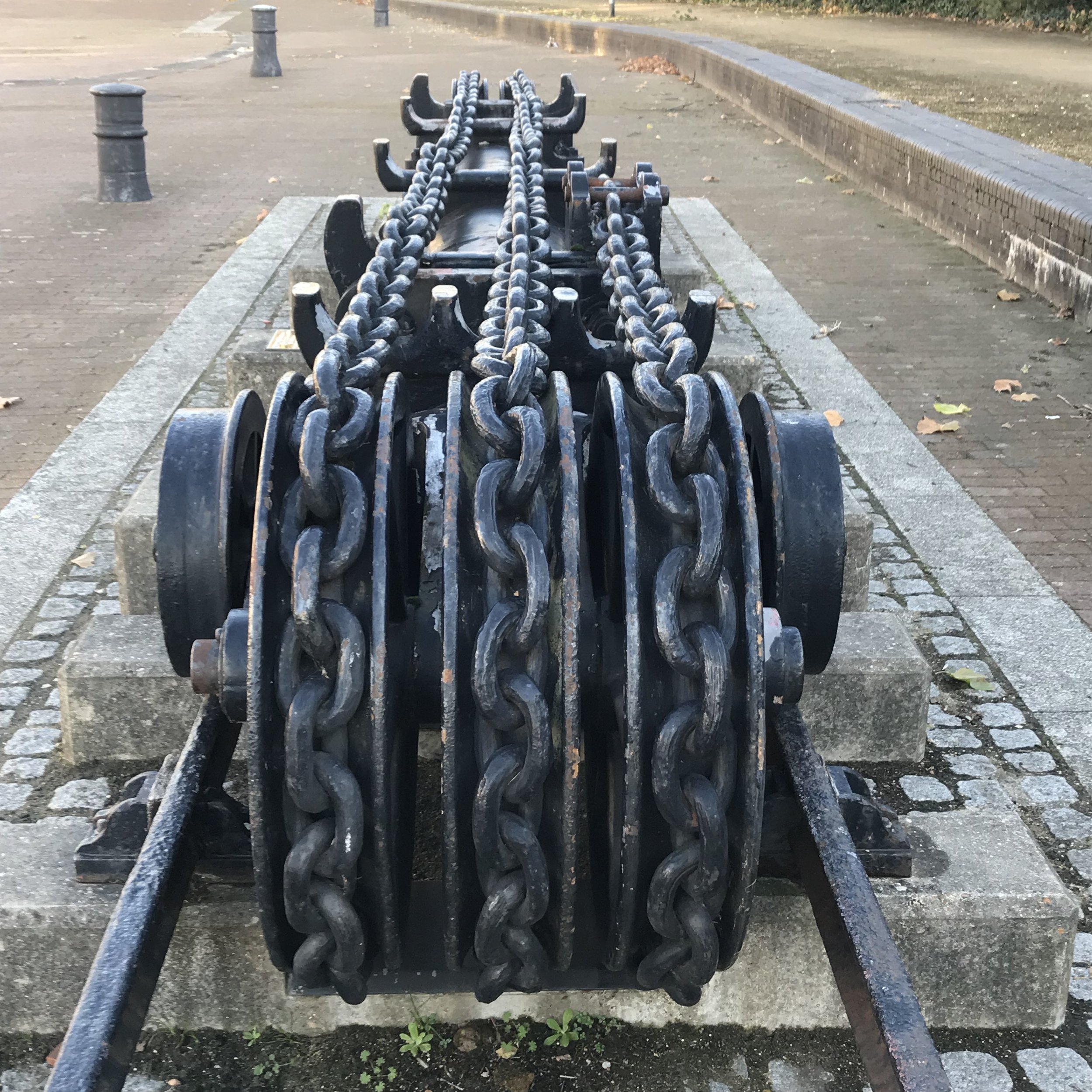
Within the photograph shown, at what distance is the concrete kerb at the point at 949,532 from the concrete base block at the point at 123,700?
2.28 metres

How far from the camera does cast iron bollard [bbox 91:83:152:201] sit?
1005 cm

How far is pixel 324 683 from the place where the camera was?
1703 millimetres

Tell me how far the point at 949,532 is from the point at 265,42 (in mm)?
17241


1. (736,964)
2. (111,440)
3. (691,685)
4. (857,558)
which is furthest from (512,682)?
(111,440)

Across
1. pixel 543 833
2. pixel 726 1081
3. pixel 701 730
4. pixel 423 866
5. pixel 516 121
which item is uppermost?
pixel 516 121

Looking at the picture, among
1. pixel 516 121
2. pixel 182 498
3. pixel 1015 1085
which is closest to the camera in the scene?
pixel 182 498

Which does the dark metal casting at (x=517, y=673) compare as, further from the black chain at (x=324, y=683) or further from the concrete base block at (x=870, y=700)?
the concrete base block at (x=870, y=700)

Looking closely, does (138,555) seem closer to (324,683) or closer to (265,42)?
(324,683)

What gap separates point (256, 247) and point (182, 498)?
537 centimetres

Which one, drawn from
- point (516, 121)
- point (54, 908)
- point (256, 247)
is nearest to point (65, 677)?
point (54, 908)

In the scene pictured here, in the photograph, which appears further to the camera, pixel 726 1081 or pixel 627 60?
pixel 627 60

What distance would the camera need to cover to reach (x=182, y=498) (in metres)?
2.15

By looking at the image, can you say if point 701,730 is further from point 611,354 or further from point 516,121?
point 516,121

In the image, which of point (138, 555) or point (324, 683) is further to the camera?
point (138, 555)
